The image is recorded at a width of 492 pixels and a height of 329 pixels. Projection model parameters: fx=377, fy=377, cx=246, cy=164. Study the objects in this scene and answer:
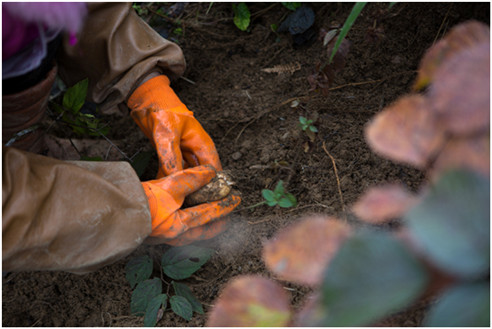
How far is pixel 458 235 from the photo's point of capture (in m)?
0.33

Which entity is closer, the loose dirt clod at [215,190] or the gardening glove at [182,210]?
the gardening glove at [182,210]

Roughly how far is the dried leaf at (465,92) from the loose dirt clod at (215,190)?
1.10 meters

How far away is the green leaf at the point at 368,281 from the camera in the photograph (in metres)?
0.33

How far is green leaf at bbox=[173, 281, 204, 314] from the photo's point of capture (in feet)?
4.07

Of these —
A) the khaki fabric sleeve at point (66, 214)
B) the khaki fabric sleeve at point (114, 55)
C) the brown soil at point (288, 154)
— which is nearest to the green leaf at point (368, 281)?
the brown soil at point (288, 154)

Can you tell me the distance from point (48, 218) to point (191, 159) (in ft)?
2.33

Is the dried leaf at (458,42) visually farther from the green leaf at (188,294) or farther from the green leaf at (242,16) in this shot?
the green leaf at (242,16)

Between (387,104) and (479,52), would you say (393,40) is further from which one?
(479,52)

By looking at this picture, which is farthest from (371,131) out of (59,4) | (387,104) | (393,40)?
(393,40)

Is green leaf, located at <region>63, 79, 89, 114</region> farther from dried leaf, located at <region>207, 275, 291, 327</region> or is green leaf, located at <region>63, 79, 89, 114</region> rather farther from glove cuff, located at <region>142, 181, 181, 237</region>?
dried leaf, located at <region>207, 275, 291, 327</region>

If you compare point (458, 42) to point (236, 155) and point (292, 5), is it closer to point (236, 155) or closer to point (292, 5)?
point (236, 155)

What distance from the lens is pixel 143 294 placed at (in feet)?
4.24

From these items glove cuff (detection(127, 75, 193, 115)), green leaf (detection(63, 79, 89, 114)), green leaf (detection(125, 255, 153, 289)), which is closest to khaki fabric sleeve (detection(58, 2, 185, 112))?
glove cuff (detection(127, 75, 193, 115))

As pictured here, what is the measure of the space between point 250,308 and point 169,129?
1.15m
